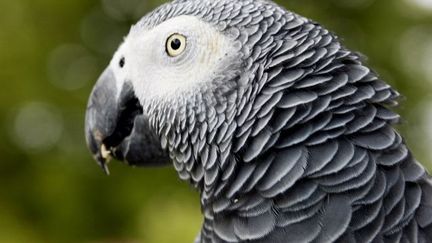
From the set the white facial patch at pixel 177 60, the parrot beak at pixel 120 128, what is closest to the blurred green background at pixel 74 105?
the parrot beak at pixel 120 128

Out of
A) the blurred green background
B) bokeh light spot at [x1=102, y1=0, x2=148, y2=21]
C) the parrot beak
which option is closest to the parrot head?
the parrot beak

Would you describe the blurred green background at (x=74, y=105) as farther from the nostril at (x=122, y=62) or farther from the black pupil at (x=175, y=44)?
the black pupil at (x=175, y=44)

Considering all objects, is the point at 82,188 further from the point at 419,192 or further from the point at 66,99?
the point at 419,192

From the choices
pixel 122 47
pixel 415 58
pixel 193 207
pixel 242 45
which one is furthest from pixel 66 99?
pixel 242 45

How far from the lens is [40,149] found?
14.2 ft

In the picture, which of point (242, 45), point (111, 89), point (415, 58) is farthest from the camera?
point (415, 58)

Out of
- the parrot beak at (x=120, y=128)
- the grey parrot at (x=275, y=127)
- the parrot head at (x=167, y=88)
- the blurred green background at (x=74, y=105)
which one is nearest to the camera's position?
the grey parrot at (x=275, y=127)

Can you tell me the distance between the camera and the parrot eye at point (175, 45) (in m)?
1.40

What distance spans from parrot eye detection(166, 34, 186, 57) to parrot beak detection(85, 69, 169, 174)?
5.4 inches

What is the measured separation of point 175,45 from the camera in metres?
1.41

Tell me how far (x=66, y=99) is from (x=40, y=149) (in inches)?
16.0

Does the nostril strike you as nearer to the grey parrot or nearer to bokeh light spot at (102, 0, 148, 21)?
the grey parrot

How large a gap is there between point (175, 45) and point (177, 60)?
0.04 meters

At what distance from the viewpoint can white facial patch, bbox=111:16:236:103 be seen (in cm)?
137
